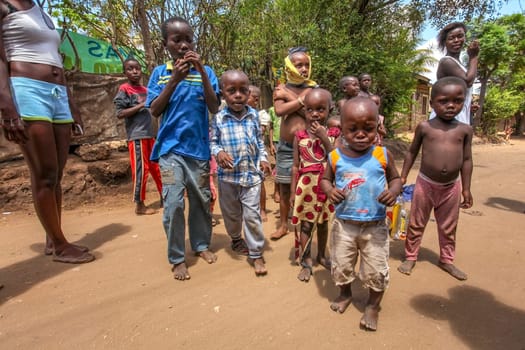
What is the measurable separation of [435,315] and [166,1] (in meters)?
6.68

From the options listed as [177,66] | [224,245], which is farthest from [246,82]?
[224,245]

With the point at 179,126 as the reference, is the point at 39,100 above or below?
above

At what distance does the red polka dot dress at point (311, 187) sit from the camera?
8.47ft

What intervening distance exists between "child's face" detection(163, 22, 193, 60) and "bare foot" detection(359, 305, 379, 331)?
2260mm

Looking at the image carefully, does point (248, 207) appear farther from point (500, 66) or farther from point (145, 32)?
point (500, 66)

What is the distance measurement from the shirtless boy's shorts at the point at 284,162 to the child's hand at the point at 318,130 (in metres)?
0.84

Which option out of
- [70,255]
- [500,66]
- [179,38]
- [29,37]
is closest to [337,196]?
[179,38]

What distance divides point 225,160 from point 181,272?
98 cm

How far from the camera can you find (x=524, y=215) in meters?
4.21

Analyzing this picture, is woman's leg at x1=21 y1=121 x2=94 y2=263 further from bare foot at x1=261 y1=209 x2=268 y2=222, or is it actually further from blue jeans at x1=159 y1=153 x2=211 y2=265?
bare foot at x1=261 y1=209 x2=268 y2=222

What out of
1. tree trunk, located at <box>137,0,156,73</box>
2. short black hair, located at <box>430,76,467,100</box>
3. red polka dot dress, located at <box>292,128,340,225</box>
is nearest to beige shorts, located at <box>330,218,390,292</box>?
red polka dot dress, located at <box>292,128,340,225</box>

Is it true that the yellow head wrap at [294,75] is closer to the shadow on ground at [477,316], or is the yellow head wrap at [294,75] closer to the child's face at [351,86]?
the child's face at [351,86]

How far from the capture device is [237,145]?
2656mm

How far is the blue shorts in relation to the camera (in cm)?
239
